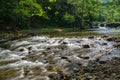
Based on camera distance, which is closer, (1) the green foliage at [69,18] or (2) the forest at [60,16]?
(2) the forest at [60,16]

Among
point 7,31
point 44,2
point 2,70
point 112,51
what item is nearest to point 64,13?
point 44,2

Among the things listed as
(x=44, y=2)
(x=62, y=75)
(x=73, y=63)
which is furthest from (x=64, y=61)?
(x=44, y=2)

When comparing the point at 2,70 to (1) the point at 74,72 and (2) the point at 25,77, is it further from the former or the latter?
(1) the point at 74,72

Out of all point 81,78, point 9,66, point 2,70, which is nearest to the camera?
point 81,78

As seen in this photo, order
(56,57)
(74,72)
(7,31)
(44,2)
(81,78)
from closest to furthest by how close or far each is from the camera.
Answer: (81,78)
(74,72)
(56,57)
(7,31)
(44,2)

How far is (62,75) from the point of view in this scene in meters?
10.0

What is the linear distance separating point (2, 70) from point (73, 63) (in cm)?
366

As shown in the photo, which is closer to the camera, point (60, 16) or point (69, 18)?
point (69, 18)

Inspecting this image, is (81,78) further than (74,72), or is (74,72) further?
(74,72)

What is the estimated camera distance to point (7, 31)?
110 feet

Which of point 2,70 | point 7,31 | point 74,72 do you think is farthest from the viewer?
point 7,31

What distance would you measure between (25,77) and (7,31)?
2449 cm

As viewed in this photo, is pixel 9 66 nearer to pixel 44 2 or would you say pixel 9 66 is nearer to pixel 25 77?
pixel 25 77

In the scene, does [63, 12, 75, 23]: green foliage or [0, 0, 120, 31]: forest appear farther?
[63, 12, 75, 23]: green foliage
